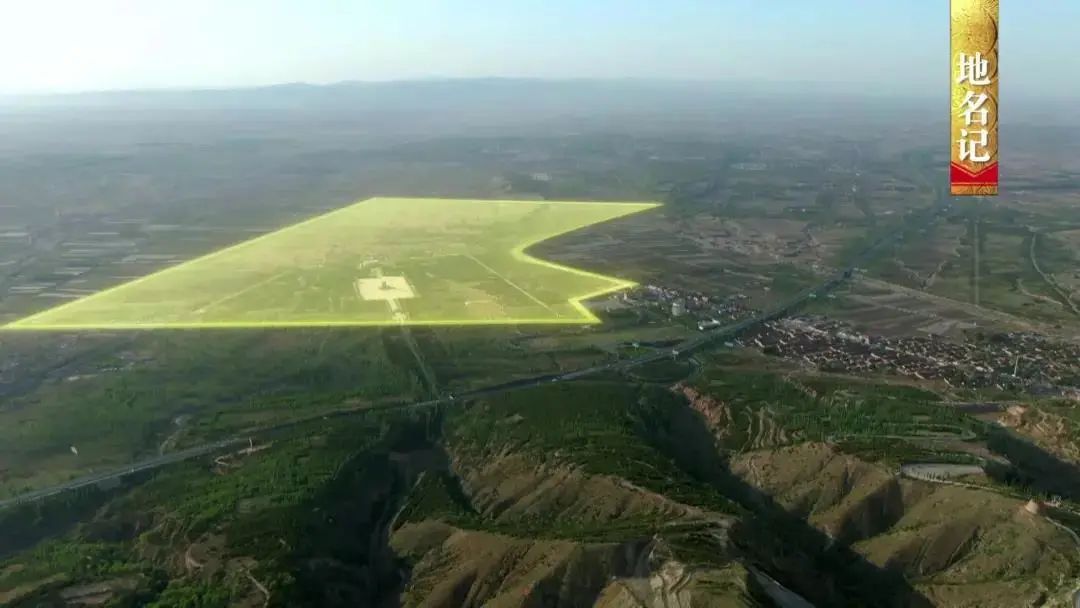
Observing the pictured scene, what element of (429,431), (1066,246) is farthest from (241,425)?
(1066,246)

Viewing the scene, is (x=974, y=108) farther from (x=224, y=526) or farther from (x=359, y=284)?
(x=359, y=284)

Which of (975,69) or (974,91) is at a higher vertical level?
(975,69)

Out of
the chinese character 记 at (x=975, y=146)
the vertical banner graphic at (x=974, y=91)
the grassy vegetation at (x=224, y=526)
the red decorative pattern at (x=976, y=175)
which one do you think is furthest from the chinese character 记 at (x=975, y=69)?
the grassy vegetation at (x=224, y=526)

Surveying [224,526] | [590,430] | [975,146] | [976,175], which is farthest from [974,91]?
[224,526]

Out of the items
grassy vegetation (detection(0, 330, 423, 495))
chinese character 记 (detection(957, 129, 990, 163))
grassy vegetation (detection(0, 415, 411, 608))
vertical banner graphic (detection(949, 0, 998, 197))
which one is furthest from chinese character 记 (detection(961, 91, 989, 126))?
grassy vegetation (detection(0, 330, 423, 495))

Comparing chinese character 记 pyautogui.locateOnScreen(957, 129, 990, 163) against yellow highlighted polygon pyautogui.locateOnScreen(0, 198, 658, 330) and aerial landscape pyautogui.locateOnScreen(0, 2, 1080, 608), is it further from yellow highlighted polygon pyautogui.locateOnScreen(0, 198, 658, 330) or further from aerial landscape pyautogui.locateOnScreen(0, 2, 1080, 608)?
yellow highlighted polygon pyautogui.locateOnScreen(0, 198, 658, 330)

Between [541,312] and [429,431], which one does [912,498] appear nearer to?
[429,431]
